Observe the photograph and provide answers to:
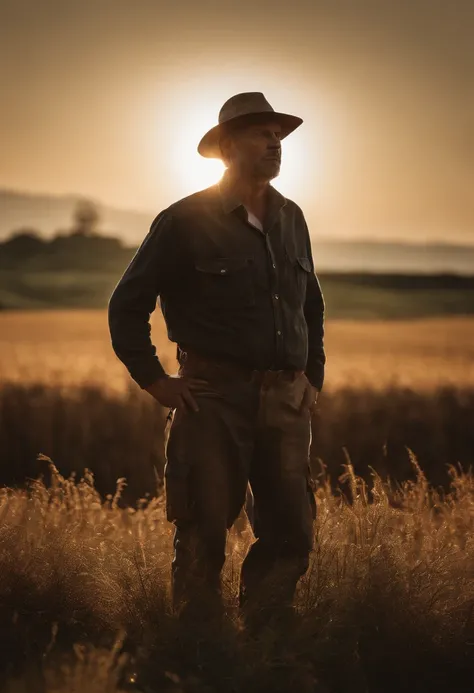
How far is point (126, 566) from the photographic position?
5.10 m

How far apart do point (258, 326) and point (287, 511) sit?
821 mm

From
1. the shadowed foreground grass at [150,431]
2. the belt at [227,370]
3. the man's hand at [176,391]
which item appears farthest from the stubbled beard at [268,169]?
the shadowed foreground grass at [150,431]

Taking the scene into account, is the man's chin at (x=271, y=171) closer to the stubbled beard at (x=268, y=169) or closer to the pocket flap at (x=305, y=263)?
the stubbled beard at (x=268, y=169)

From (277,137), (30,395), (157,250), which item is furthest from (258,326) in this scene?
(30,395)

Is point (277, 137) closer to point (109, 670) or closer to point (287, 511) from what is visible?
point (287, 511)

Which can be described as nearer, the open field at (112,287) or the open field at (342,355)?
the open field at (342,355)

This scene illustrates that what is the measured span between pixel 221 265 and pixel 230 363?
0.42m

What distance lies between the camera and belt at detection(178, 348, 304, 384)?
466cm

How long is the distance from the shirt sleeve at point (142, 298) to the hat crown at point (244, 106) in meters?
0.52

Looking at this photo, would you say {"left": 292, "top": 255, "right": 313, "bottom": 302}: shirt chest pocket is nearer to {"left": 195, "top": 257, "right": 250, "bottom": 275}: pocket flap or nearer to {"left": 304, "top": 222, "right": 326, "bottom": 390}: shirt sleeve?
{"left": 304, "top": 222, "right": 326, "bottom": 390}: shirt sleeve

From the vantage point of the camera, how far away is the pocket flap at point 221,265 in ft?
15.2

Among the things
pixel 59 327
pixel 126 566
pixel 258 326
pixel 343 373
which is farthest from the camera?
pixel 59 327

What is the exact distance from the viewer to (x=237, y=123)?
4.79 m

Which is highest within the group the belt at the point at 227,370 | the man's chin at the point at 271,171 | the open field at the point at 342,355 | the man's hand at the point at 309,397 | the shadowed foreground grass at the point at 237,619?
the man's chin at the point at 271,171
